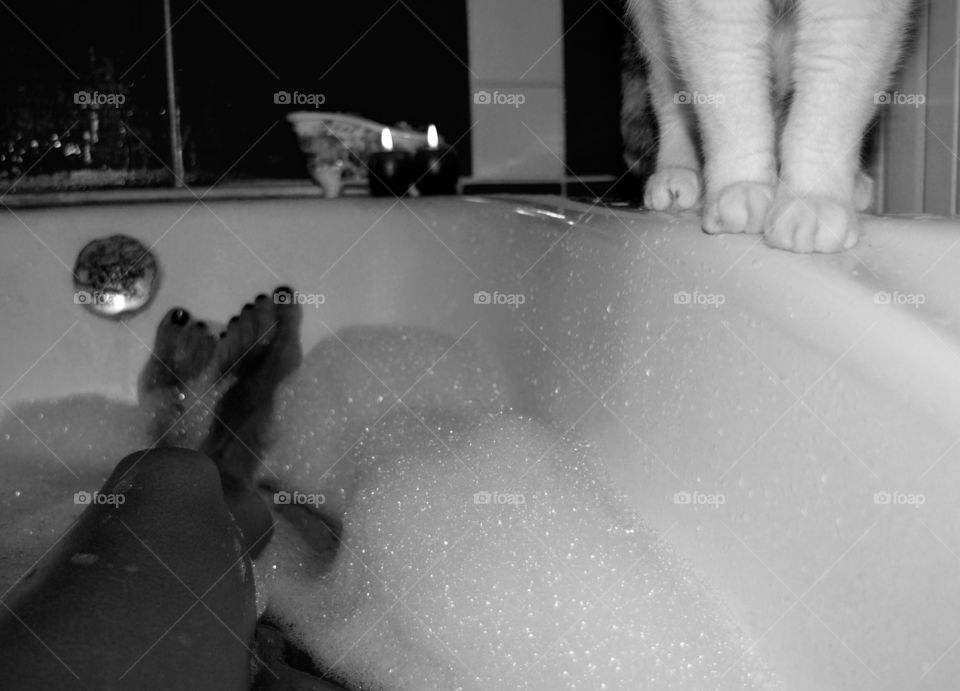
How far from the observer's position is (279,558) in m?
0.94

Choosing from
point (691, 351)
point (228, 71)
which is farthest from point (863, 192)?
point (228, 71)

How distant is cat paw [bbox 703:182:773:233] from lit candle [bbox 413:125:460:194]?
769mm

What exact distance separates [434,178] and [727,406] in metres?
0.94

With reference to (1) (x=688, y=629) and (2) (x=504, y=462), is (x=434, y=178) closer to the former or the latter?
(2) (x=504, y=462)

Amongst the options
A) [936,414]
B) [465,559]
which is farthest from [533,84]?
[936,414]
